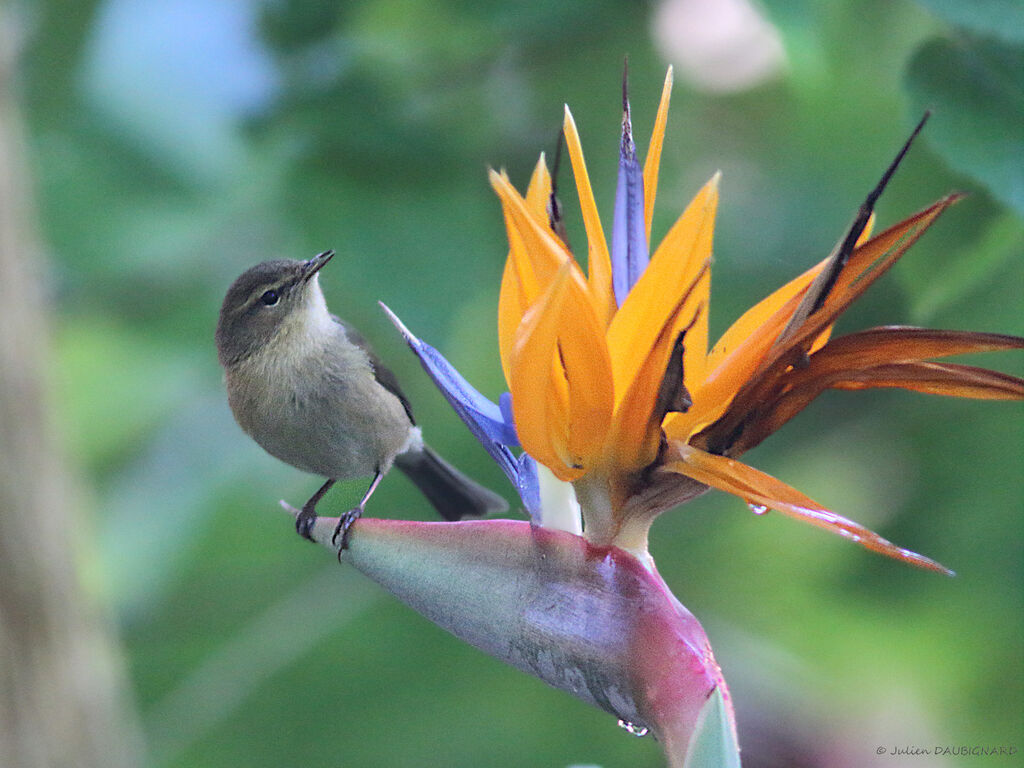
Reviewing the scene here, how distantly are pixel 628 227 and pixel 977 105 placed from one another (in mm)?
485

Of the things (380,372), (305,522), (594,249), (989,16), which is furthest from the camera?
(380,372)

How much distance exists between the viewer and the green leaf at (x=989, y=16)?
2.83 ft

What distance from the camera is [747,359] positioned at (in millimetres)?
571

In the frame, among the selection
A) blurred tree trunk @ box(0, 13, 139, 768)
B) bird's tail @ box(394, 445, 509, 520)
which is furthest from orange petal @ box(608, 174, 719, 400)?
blurred tree trunk @ box(0, 13, 139, 768)

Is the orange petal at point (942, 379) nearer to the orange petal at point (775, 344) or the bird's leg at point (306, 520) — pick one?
the orange petal at point (775, 344)

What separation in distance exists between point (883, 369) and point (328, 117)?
96 cm

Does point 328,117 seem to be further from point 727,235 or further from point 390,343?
point 727,235

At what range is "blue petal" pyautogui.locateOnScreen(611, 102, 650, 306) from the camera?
573 millimetres

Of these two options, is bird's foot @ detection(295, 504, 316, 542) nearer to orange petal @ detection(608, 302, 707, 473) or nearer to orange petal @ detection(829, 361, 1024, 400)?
orange petal @ detection(608, 302, 707, 473)

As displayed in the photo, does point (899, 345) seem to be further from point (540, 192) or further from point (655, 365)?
point (540, 192)

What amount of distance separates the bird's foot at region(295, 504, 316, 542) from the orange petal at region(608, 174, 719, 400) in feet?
0.73

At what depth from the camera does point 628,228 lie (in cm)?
58

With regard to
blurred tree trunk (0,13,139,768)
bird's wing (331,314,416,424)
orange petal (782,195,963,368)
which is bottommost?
blurred tree trunk (0,13,139,768)

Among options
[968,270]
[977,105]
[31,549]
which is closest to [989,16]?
[977,105]
